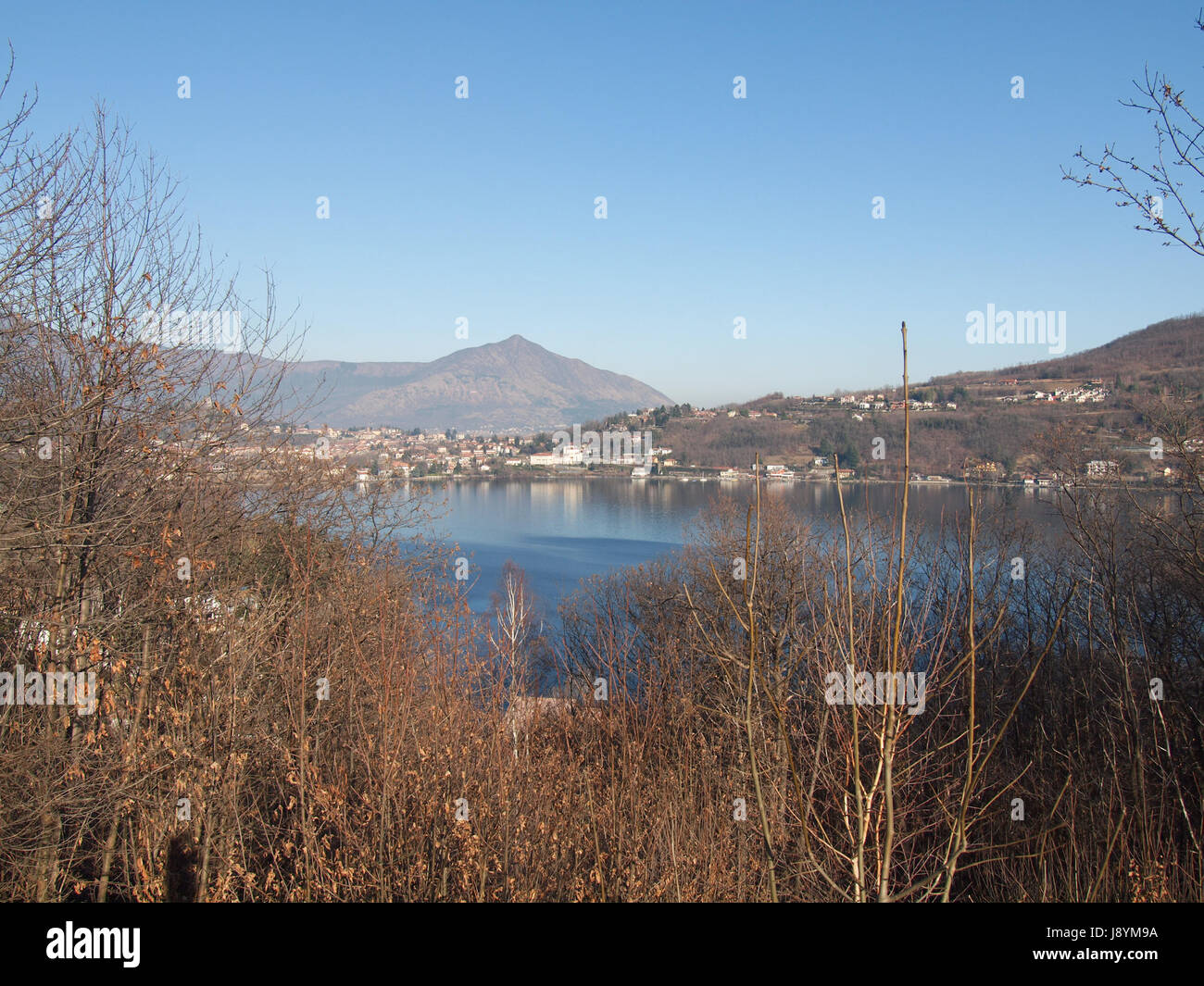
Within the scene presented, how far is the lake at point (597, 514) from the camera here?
32500mm

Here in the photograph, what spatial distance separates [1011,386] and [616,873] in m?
62.4

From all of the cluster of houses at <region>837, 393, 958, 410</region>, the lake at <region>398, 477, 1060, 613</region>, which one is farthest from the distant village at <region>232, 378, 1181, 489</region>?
the lake at <region>398, 477, 1060, 613</region>

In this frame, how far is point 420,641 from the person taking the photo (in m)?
6.18

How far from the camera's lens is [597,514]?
2250 inches

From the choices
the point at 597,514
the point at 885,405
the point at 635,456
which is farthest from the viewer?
the point at 635,456

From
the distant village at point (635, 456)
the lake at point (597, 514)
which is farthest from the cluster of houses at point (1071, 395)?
the lake at point (597, 514)

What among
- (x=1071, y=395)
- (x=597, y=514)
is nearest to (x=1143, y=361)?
(x=1071, y=395)

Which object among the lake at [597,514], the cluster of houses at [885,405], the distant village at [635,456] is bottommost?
the lake at [597,514]

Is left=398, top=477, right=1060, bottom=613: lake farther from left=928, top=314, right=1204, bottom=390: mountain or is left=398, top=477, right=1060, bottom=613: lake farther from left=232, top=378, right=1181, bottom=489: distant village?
left=928, top=314, right=1204, bottom=390: mountain

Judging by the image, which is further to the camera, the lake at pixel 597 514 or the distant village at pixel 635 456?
the lake at pixel 597 514

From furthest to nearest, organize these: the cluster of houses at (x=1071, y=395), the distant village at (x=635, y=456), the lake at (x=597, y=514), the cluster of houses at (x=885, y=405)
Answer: the cluster of houses at (x=885, y=405), the cluster of houses at (x=1071, y=395), the lake at (x=597, y=514), the distant village at (x=635, y=456)

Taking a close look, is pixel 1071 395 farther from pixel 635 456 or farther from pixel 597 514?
pixel 635 456

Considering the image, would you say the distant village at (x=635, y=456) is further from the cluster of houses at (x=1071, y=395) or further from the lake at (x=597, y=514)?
the lake at (x=597, y=514)

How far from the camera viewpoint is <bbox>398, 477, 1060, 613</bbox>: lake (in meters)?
32.5
